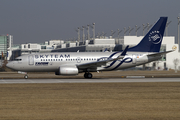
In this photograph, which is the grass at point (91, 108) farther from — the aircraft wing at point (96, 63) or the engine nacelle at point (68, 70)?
the aircraft wing at point (96, 63)

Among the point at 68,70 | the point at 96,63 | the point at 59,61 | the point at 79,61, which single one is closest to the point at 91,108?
the point at 68,70

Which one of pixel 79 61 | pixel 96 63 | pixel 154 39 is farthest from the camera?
pixel 154 39

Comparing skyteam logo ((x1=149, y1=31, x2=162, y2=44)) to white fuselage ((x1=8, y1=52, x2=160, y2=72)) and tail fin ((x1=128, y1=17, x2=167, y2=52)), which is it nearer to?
tail fin ((x1=128, y1=17, x2=167, y2=52))

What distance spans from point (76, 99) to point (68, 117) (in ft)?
20.8

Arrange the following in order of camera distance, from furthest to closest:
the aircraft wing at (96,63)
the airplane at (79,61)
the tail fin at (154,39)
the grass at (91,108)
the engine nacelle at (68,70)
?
1. the tail fin at (154,39)
2. the airplane at (79,61)
3. the aircraft wing at (96,63)
4. the engine nacelle at (68,70)
5. the grass at (91,108)

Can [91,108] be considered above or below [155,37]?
below

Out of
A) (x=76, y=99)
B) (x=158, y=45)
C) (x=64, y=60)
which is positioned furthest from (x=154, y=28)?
(x=76, y=99)

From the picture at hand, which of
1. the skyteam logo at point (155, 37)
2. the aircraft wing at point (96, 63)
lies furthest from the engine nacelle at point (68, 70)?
the skyteam logo at point (155, 37)

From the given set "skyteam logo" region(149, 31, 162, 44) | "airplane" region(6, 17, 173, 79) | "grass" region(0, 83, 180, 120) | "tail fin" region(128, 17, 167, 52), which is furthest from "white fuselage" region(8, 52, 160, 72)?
"grass" region(0, 83, 180, 120)

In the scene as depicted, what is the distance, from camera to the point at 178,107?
680 inches

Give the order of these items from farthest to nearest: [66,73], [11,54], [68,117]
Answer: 1. [11,54]
2. [66,73]
3. [68,117]

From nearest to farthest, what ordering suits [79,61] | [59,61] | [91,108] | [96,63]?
1. [91,108]
2. [96,63]
3. [59,61]
4. [79,61]

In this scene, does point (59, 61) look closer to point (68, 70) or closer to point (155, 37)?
point (68, 70)

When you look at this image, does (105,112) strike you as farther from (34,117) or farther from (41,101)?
(41,101)
